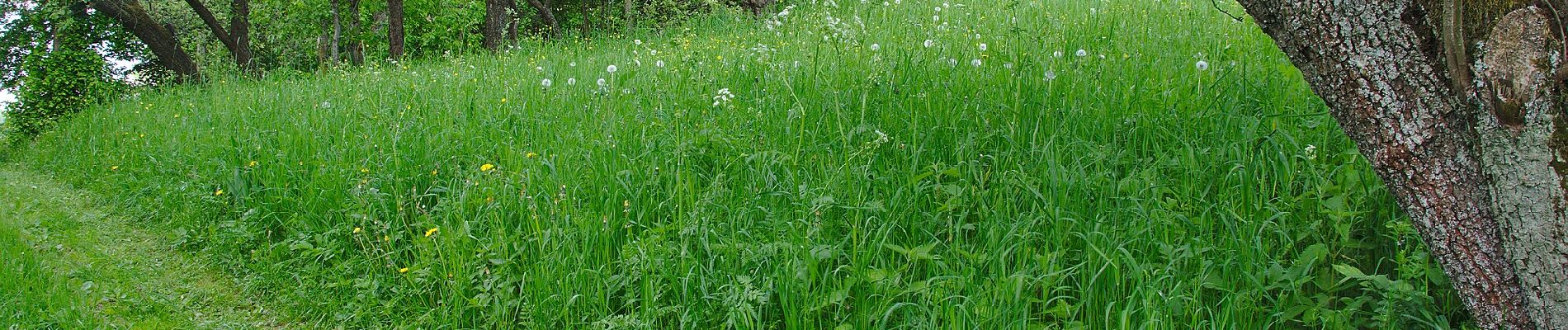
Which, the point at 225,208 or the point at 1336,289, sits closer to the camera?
the point at 1336,289

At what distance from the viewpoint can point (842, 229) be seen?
342cm

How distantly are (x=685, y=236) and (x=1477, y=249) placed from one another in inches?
89.5

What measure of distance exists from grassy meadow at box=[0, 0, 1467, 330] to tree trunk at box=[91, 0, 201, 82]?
8319mm

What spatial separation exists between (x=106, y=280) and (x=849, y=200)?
3298 mm

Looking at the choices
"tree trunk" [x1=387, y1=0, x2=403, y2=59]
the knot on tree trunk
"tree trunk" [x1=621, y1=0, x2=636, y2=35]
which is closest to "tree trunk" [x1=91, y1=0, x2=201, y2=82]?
"tree trunk" [x1=387, y1=0, x2=403, y2=59]

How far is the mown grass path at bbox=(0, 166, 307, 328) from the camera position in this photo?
376cm

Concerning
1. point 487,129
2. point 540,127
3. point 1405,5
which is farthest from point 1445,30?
point 487,129

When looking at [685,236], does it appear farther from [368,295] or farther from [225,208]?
[225,208]

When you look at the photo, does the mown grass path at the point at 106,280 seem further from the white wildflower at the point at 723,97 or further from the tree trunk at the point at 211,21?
the tree trunk at the point at 211,21

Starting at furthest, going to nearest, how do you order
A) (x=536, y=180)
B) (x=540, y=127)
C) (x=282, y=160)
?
(x=282, y=160)
(x=540, y=127)
(x=536, y=180)

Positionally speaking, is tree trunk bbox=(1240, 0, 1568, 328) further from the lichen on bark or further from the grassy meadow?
the grassy meadow

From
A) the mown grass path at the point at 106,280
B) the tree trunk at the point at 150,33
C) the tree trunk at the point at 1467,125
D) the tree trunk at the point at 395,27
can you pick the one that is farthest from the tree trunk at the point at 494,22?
the tree trunk at the point at 1467,125

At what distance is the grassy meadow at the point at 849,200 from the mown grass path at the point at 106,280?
0.14 meters

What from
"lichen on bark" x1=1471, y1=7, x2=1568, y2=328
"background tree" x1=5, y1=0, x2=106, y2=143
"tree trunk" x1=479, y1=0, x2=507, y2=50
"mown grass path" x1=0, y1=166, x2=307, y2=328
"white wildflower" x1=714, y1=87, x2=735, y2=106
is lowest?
"background tree" x1=5, y1=0, x2=106, y2=143
